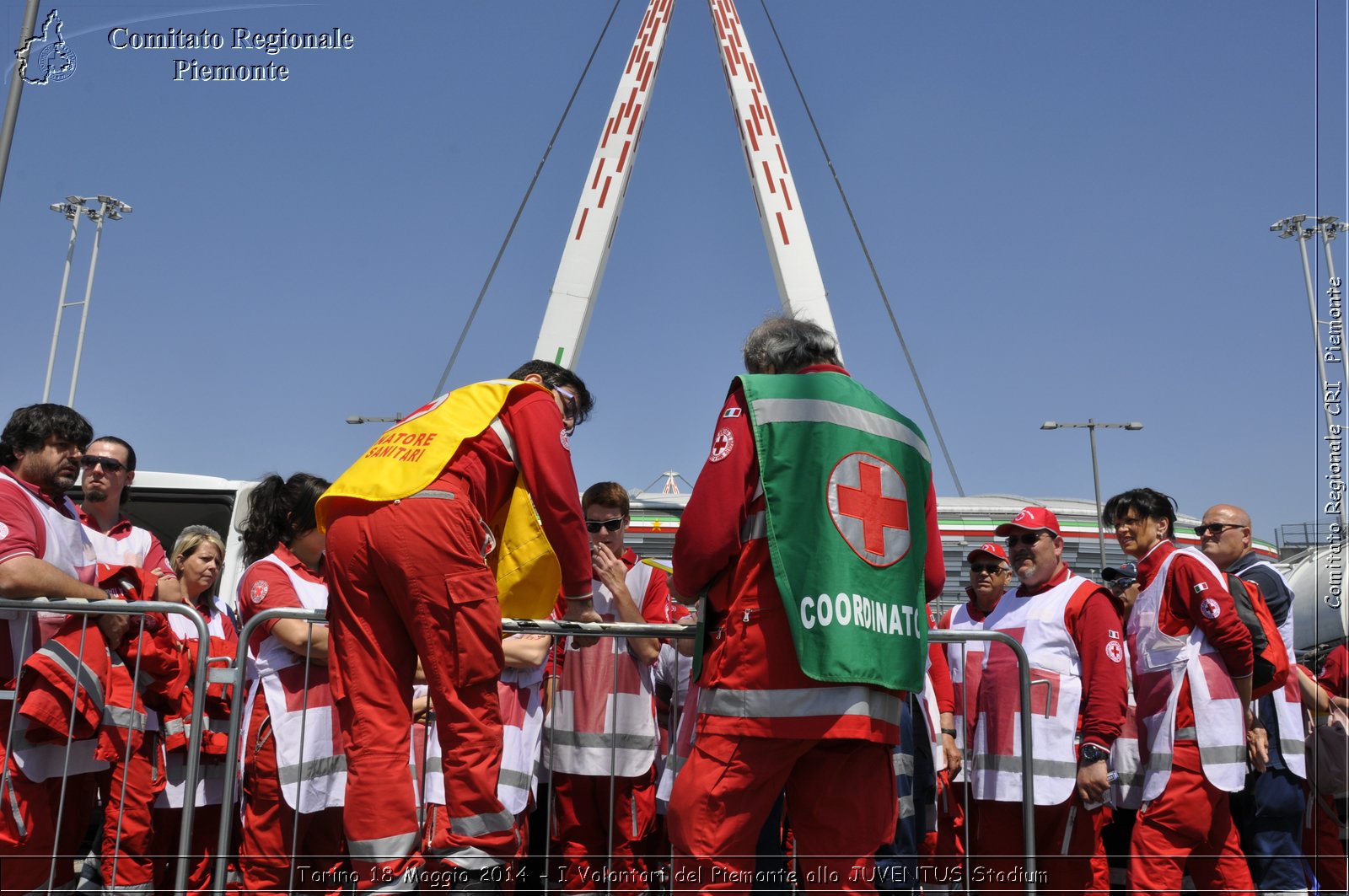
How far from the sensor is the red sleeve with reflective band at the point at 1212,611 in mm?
4258

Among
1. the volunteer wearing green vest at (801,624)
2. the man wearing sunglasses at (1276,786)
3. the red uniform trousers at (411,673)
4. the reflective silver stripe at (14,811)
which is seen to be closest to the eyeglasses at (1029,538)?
the man wearing sunglasses at (1276,786)

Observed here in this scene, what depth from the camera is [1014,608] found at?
4582 millimetres

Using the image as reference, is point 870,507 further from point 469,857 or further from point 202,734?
point 202,734

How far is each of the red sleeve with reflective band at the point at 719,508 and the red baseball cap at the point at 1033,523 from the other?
2063 millimetres

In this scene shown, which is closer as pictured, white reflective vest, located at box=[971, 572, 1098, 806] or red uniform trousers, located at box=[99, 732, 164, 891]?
white reflective vest, located at box=[971, 572, 1098, 806]

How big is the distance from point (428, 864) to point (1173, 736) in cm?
288

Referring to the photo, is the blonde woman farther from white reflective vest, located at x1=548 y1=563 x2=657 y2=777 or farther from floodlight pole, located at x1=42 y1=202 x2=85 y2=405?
floodlight pole, located at x1=42 y1=202 x2=85 y2=405

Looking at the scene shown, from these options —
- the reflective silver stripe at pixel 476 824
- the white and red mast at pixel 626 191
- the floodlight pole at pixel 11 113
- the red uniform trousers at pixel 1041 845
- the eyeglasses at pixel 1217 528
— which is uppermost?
the white and red mast at pixel 626 191

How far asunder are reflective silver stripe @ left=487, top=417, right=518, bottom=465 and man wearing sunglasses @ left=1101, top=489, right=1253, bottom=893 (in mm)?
2773

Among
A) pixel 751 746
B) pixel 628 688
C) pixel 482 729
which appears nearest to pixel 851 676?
pixel 751 746

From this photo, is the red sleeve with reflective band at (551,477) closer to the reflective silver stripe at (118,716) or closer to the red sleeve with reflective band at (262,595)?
the red sleeve with reflective band at (262,595)

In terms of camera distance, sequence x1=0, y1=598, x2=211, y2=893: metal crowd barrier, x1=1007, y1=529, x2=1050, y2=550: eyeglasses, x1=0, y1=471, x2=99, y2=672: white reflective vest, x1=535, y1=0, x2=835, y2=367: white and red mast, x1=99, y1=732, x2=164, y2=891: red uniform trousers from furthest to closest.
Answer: x1=535, y1=0, x2=835, y2=367: white and red mast, x1=1007, y1=529, x2=1050, y2=550: eyeglasses, x1=99, y1=732, x2=164, y2=891: red uniform trousers, x1=0, y1=471, x2=99, y2=672: white reflective vest, x1=0, y1=598, x2=211, y2=893: metal crowd barrier

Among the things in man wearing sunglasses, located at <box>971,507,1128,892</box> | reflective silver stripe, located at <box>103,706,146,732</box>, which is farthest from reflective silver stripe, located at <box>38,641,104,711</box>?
man wearing sunglasses, located at <box>971,507,1128,892</box>

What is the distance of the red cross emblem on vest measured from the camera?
289 cm
